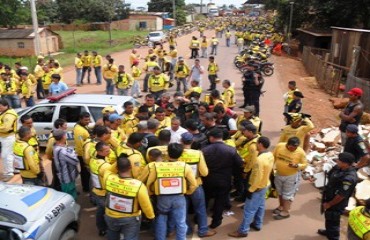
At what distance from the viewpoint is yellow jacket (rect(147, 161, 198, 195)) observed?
4875 mm

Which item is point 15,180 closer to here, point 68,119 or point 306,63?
point 68,119

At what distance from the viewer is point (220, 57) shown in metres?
27.4

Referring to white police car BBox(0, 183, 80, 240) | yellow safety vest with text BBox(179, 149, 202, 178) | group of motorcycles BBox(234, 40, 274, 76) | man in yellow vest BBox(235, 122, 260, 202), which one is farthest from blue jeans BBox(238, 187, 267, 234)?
group of motorcycles BBox(234, 40, 274, 76)

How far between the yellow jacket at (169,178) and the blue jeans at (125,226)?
51 cm

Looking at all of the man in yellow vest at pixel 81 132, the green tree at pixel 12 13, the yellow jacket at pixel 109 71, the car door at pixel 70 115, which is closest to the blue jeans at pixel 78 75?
the yellow jacket at pixel 109 71

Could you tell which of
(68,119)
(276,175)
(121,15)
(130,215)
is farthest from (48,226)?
(121,15)

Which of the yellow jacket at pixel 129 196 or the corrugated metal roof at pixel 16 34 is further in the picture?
the corrugated metal roof at pixel 16 34

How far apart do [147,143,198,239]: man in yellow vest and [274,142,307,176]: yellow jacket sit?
5.99 ft

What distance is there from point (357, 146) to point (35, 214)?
5360 mm

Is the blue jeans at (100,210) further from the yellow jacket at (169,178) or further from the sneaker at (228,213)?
the sneaker at (228,213)

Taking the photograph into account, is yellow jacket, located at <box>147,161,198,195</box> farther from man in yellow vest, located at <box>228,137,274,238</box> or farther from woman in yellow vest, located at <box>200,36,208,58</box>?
woman in yellow vest, located at <box>200,36,208,58</box>

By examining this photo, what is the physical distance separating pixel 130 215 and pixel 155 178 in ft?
1.97

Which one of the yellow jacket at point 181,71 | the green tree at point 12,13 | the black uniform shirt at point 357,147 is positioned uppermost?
the green tree at point 12,13

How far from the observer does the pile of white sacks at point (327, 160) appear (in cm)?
704
